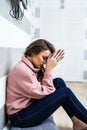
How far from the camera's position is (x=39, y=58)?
1904 millimetres

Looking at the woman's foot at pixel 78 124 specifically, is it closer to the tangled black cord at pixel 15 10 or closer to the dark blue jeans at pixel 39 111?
the dark blue jeans at pixel 39 111

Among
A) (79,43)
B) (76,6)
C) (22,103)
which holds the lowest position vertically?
(22,103)

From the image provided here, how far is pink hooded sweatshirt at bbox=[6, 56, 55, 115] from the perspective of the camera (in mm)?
1734

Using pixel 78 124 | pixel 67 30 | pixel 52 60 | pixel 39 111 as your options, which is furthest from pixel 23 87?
pixel 67 30

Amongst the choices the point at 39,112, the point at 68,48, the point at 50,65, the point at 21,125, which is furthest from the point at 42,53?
the point at 68,48

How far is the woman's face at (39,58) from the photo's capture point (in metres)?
1.91

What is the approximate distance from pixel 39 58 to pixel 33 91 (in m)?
0.31

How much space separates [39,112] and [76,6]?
3.96 metres

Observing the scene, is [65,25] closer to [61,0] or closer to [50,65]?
[61,0]

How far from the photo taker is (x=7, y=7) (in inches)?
74.5

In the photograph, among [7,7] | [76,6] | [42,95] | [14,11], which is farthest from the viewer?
[76,6]

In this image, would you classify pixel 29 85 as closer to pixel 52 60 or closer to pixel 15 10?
pixel 52 60

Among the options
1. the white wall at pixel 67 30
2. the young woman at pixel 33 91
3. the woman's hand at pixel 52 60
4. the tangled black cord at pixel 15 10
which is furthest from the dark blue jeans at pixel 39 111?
the white wall at pixel 67 30

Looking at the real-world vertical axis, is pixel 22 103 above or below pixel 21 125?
above
